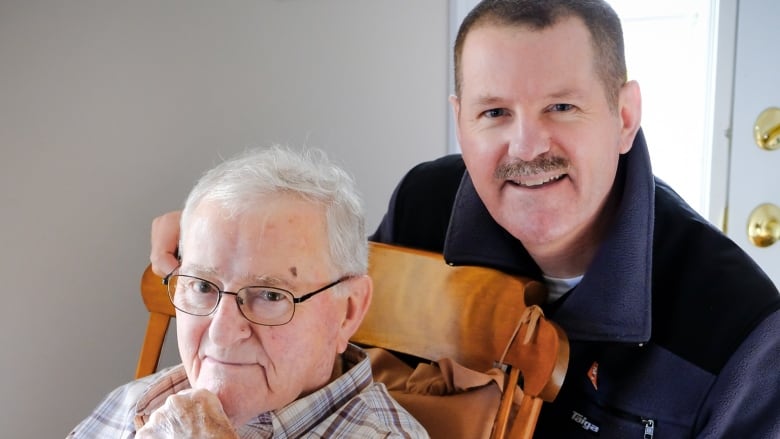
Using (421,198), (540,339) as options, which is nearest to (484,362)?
(540,339)

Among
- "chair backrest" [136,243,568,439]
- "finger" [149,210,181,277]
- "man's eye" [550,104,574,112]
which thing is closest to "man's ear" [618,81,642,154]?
"man's eye" [550,104,574,112]

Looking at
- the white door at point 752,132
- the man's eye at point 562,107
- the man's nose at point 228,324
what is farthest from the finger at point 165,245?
the white door at point 752,132

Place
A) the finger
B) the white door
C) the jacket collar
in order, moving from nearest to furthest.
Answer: the jacket collar
the finger
the white door

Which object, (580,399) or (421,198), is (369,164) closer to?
(421,198)

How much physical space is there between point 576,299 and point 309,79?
104 cm

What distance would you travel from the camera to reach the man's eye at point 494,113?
1222mm

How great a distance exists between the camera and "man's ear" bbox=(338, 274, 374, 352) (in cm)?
113

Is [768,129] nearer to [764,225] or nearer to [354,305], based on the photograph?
[764,225]

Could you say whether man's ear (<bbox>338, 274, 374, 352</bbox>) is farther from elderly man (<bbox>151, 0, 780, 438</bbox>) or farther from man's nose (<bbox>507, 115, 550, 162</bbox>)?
man's nose (<bbox>507, 115, 550, 162</bbox>)

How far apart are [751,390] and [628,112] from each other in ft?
1.59

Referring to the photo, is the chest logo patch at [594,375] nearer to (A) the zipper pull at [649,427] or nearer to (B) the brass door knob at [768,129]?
(A) the zipper pull at [649,427]

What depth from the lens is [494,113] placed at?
123cm

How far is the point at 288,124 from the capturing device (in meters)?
1.99

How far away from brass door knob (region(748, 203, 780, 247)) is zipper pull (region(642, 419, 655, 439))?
39.0 inches
